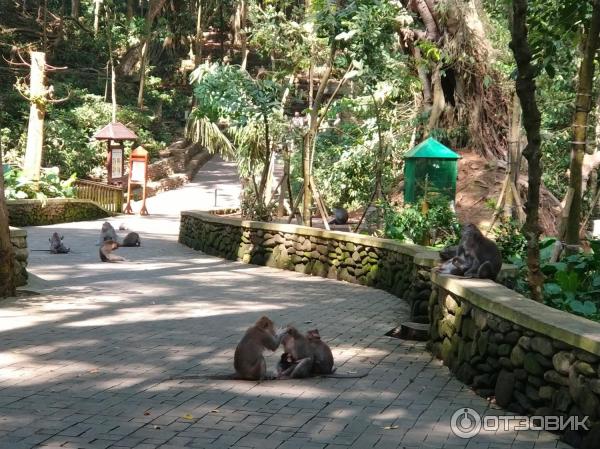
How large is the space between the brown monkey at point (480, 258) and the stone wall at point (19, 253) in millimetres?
6132

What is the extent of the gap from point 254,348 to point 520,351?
200 cm

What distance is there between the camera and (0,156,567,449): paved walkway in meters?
5.37

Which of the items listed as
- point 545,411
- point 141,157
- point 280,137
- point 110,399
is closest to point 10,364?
point 110,399

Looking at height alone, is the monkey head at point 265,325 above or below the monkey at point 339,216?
below

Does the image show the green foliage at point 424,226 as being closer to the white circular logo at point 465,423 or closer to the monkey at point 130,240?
the monkey at point 130,240

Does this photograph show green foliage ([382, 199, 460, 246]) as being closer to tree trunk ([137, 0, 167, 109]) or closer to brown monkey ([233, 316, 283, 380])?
brown monkey ([233, 316, 283, 380])

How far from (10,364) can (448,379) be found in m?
3.56

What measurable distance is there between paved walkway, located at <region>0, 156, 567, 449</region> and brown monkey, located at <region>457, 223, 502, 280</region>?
3.03 ft

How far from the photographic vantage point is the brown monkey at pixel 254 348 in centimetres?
672

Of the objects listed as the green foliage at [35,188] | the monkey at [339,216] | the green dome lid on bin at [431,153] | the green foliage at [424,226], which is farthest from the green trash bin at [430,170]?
the green foliage at [35,188]

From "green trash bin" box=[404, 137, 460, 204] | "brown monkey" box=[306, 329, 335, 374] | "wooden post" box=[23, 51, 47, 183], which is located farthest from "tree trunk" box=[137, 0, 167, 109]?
"brown monkey" box=[306, 329, 335, 374]

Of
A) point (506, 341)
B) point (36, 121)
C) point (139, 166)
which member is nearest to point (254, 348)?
point (506, 341)

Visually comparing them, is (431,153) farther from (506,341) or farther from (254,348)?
(506,341)

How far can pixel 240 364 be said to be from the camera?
6.76 metres
